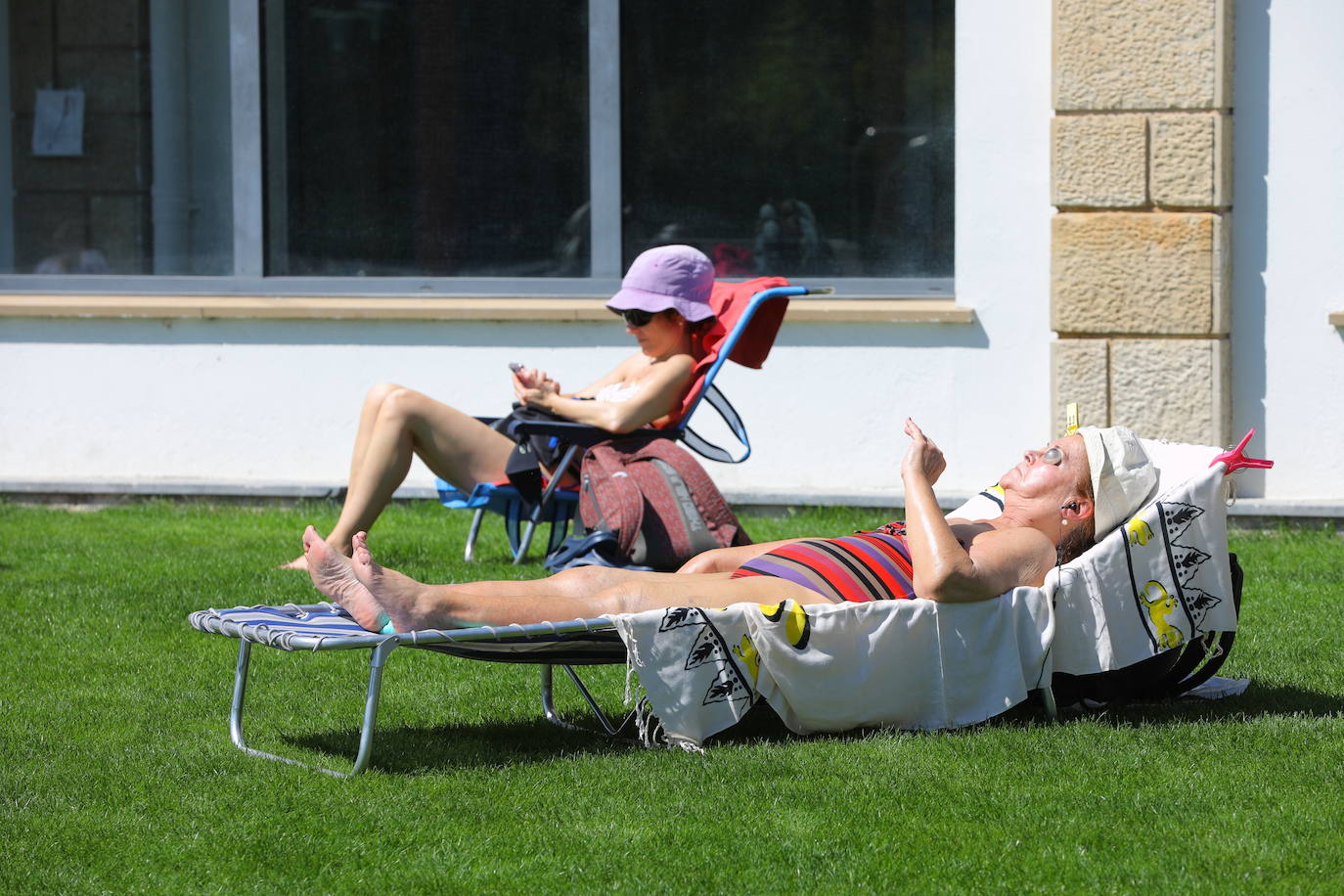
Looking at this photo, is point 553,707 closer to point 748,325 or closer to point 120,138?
point 748,325

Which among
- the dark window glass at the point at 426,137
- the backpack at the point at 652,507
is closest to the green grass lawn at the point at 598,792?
the backpack at the point at 652,507

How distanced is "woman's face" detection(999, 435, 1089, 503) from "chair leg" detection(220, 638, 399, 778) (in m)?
1.51

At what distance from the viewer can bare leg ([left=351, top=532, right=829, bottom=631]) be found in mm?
3646

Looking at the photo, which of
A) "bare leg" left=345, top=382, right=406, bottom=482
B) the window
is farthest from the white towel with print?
the window

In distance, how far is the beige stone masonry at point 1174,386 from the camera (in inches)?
290

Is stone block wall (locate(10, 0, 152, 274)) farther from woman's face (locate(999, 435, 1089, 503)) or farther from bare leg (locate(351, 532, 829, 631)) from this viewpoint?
woman's face (locate(999, 435, 1089, 503))

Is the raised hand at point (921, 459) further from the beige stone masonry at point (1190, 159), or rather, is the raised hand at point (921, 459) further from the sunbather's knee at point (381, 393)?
the beige stone masonry at point (1190, 159)

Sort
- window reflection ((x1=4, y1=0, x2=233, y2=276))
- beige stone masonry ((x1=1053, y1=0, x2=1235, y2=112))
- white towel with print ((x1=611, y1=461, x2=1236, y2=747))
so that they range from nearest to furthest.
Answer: white towel with print ((x1=611, y1=461, x2=1236, y2=747)) < beige stone masonry ((x1=1053, y1=0, x2=1235, y2=112)) < window reflection ((x1=4, y1=0, x2=233, y2=276))

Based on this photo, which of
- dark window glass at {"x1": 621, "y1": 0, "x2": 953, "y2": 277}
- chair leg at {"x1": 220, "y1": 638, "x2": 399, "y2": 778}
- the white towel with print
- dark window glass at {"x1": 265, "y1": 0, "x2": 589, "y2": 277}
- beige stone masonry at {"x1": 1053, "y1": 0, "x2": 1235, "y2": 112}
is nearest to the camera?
chair leg at {"x1": 220, "y1": 638, "x2": 399, "y2": 778}

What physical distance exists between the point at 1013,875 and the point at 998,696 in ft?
3.33

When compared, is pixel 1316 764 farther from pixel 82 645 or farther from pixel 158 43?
pixel 158 43

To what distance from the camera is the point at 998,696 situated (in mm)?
4043

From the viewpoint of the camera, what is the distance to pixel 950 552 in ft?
12.8

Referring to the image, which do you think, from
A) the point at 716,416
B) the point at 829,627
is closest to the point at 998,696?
the point at 829,627
